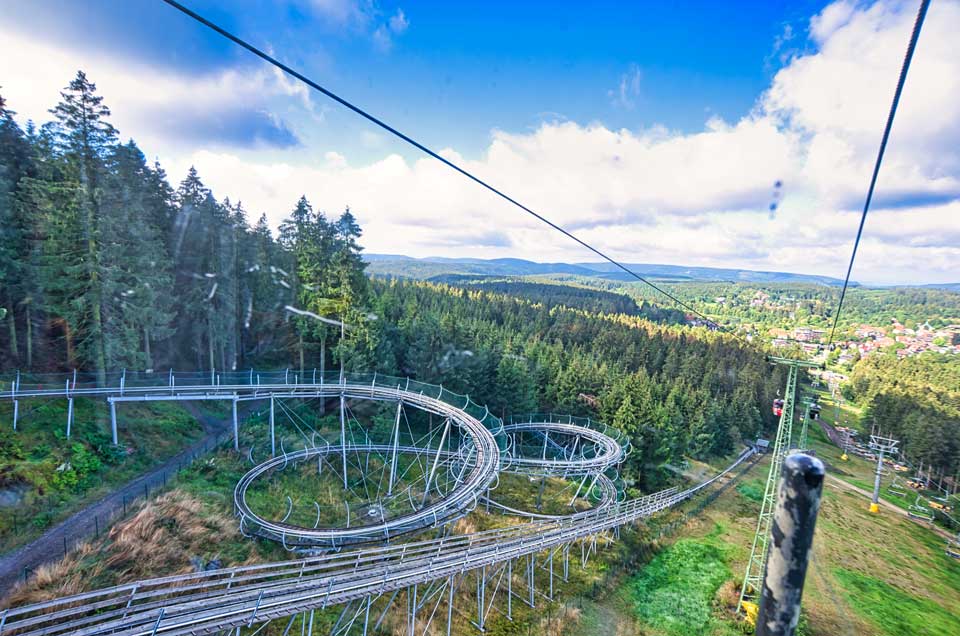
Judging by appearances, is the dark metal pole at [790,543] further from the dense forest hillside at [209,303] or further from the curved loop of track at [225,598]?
the dense forest hillside at [209,303]

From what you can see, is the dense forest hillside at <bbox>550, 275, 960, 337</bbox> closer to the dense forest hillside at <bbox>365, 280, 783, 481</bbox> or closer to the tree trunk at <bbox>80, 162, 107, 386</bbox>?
the dense forest hillside at <bbox>365, 280, 783, 481</bbox>

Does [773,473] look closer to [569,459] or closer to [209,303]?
[569,459]

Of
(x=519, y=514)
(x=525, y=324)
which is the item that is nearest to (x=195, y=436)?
(x=519, y=514)

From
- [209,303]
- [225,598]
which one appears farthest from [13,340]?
[225,598]

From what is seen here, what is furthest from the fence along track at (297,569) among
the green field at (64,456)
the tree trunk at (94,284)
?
the tree trunk at (94,284)

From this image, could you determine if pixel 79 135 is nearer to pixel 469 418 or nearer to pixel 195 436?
pixel 195 436

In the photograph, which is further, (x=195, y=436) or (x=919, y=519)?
(x=919, y=519)
